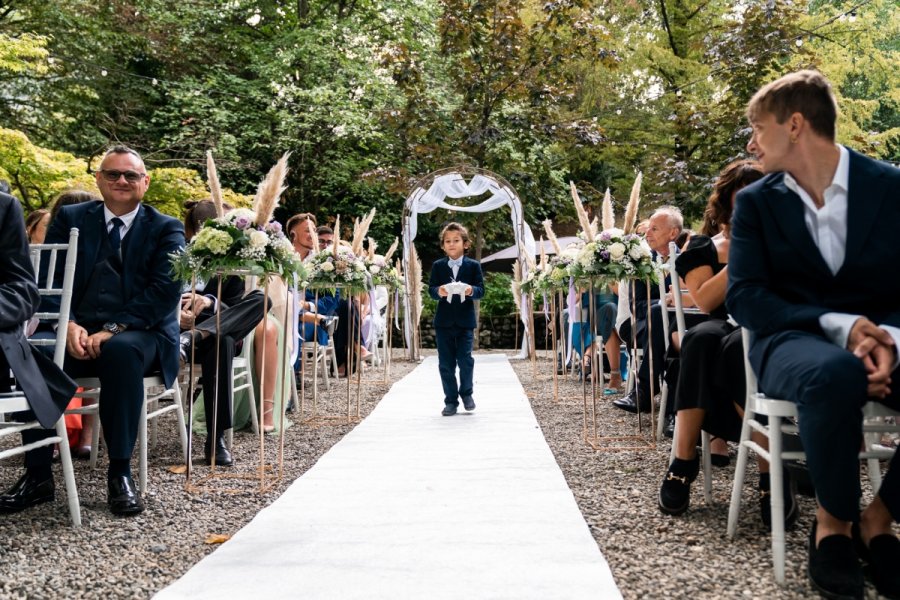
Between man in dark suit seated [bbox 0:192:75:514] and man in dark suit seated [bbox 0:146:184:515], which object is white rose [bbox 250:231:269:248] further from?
man in dark suit seated [bbox 0:192:75:514]

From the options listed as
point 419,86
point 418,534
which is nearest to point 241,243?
point 418,534

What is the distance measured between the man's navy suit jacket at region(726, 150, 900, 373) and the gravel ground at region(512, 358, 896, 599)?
64 centimetres

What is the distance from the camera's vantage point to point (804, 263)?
2379mm

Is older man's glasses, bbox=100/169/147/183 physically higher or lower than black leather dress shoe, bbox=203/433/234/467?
higher

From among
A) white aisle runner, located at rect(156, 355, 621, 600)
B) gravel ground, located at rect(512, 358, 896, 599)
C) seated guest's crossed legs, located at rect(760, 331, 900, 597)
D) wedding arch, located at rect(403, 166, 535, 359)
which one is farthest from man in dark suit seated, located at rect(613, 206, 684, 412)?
wedding arch, located at rect(403, 166, 535, 359)

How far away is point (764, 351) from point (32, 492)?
3019mm

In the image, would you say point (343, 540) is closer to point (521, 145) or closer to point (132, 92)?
point (521, 145)

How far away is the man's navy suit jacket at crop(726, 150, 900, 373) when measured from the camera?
7.54 ft

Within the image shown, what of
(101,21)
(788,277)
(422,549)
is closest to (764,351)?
(788,277)

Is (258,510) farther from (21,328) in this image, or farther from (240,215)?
(240,215)

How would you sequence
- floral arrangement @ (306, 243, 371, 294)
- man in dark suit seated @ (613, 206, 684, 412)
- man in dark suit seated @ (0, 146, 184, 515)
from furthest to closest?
floral arrangement @ (306, 243, 371, 294) → man in dark suit seated @ (613, 206, 684, 412) → man in dark suit seated @ (0, 146, 184, 515)

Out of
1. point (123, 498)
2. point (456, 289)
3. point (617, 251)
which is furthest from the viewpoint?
point (456, 289)

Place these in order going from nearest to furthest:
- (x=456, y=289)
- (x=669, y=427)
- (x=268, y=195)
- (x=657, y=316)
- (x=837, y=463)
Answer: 1. (x=837, y=463)
2. (x=268, y=195)
3. (x=669, y=427)
4. (x=657, y=316)
5. (x=456, y=289)

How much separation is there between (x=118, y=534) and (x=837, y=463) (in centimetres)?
252
